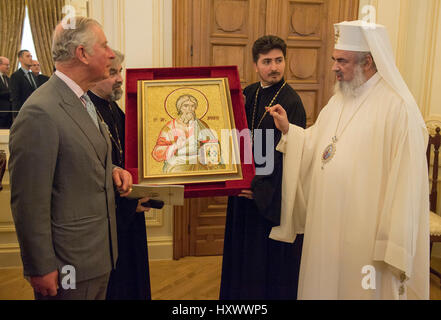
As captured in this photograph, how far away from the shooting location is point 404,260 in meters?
2.06

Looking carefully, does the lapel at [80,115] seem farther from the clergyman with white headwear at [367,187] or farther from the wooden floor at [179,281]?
the wooden floor at [179,281]

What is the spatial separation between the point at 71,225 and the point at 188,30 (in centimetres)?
282

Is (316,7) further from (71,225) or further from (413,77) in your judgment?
(71,225)

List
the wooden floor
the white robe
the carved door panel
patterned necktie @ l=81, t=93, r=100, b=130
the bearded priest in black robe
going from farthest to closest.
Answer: the carved door panel < the wooden floor < the bearded priest in black robe < the white robe < patterned necktie @ l=81, t=93, r=100, b=130

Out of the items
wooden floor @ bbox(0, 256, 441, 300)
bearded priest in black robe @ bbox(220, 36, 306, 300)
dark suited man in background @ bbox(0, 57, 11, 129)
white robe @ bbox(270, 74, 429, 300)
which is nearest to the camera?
white robe @ bbox(270, 74, 429, 300)

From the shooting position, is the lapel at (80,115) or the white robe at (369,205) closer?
the lapel at (80,115)

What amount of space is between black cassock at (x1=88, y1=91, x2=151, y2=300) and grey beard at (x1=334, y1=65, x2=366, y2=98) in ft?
4.99

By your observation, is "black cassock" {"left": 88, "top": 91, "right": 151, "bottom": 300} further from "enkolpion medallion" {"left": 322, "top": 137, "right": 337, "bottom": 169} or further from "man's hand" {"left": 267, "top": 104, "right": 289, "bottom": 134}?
"enkolpion medallion" {"left": 322, "top": 137, "right": 337, "bottom": 169}

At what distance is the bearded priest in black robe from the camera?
→ 2896 mm

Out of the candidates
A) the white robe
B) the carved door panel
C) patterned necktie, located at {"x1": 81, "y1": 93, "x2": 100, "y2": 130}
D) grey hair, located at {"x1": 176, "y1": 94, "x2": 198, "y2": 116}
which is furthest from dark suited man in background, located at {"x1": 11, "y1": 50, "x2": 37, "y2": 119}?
the white robe

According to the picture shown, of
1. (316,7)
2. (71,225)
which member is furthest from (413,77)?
(71,225)

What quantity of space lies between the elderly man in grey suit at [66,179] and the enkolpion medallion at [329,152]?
1.32 metres

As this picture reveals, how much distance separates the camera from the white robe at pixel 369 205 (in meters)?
2.10

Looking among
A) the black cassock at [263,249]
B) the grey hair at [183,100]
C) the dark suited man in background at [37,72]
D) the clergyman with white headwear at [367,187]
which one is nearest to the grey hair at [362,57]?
the clergyman with white headwear at [367,187]
